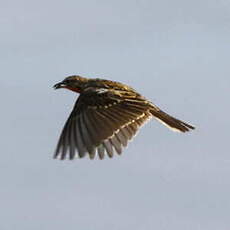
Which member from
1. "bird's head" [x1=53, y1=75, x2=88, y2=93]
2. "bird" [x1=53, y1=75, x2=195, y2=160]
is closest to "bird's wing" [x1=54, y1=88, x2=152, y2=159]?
"bird" [x1=53, y1=75, x2=195, y2=160]

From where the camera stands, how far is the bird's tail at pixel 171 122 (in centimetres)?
1834

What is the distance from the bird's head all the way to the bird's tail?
2188 mm

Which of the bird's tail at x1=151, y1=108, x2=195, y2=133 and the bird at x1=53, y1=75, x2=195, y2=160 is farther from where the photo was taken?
the bird's tail at x1=151, y1=108, x2=195, y2=133

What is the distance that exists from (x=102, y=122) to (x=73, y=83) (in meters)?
3.77

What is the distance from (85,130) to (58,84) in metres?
4.47

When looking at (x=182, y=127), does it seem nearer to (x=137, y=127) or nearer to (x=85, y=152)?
(x=137, y=127)

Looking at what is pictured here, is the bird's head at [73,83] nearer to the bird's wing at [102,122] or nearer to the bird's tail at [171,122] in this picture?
the bird's wing at [102,122]

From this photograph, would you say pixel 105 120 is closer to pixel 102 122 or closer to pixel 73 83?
pixel 102 122

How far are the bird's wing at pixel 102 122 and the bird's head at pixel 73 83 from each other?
5.63 feet

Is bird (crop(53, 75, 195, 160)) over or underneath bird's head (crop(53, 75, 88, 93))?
underneath

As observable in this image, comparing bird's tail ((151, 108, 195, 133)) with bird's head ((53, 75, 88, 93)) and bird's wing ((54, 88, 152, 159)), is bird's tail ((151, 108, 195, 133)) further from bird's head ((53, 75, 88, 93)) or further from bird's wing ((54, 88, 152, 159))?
bird's head ((53, 75, 88, 93))

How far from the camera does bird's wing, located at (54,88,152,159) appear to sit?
15797 mm

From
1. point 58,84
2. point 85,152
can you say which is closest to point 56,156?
point 85,152

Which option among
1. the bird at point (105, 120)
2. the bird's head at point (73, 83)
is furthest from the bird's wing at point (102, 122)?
the bird's head at point (73, 83)
